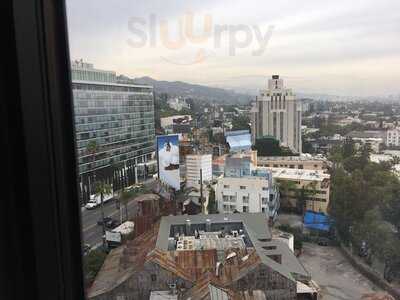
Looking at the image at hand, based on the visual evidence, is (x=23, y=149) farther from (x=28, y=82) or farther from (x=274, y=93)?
(x=274, y=93)

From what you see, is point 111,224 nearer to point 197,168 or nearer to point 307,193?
point 197,168

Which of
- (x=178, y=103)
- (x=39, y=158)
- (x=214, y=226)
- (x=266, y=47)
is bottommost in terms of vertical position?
(x=214, y=226)

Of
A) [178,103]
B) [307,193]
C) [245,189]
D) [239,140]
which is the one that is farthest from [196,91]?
[307,193]

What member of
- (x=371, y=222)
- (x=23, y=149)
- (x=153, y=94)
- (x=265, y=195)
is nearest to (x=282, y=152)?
(x=265, y=195)

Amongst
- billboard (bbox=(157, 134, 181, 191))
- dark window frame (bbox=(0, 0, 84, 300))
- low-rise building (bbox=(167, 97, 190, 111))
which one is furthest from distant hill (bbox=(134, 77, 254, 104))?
dark window frame (bbox=(0, 0, 84, 300))

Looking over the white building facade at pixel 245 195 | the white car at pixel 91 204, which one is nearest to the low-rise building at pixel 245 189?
the white building facade at pixel 245 195

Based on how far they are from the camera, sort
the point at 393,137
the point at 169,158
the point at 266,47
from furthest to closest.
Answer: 1. the point at 169,158
2. the point at 266,47
3. the point at 393,137
